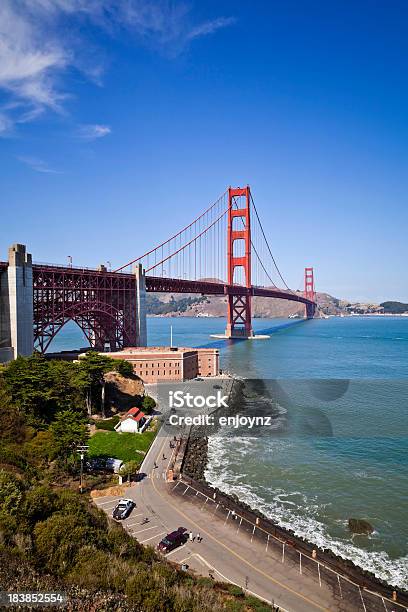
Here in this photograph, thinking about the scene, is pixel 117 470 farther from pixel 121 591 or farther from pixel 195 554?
pixel 121 591

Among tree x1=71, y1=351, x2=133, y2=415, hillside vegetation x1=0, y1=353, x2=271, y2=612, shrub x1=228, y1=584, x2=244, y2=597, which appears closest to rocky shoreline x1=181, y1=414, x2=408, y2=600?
shrub x1=228, y1=584, x2=244, y2=597

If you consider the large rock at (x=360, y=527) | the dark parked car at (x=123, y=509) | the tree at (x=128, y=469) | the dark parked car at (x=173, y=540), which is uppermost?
the tree at (x=128, y=469)

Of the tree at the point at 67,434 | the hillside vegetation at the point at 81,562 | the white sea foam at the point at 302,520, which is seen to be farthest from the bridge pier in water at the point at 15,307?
the hillside vegetation at the point at 81,562

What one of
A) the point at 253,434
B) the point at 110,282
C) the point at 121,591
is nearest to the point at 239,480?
the point at 253,434

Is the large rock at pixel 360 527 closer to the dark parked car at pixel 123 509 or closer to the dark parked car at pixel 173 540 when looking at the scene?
the dark parked car at pixel 173 540

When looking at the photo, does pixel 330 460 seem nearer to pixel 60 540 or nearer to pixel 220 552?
pixel 220 552

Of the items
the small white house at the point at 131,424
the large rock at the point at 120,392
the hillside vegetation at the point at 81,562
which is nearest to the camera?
the hillside vegetation at the point at 81,562
